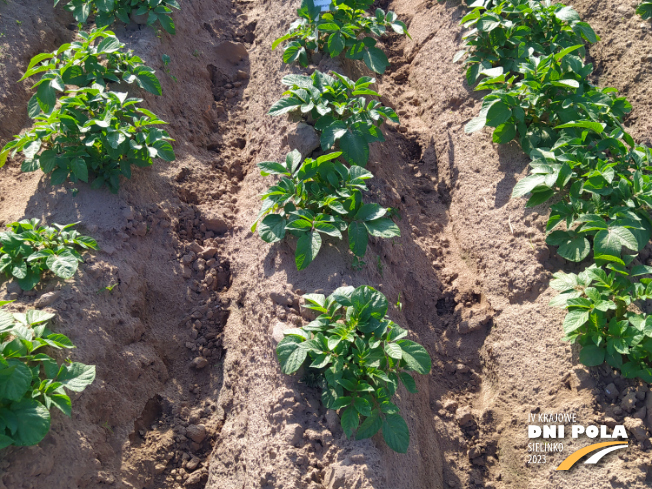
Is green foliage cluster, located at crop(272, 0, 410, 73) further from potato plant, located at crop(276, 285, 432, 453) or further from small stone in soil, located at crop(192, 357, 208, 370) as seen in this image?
small stone in soil, located at crop(192, 357, 208, 370)

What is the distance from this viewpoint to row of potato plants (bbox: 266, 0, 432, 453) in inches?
94.1

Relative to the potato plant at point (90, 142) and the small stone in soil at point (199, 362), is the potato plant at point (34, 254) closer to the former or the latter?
the potato plant at point (90, 142)

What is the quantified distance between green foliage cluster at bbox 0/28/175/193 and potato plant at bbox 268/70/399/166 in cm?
95

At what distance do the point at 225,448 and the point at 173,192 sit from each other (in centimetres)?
183

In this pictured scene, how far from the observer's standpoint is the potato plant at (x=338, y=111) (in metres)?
3.23

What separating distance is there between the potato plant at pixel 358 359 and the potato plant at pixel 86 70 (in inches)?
91.2

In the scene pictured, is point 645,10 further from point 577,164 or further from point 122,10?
point 122,10

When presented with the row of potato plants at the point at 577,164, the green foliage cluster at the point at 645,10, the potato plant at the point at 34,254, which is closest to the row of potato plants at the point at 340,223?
the row of potato plants at the point at 577,164

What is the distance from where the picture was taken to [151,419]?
2822mm

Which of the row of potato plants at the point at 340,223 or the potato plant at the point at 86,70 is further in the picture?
the potato plant at the point at 86,70

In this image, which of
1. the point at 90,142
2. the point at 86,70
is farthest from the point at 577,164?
the point at 86,70

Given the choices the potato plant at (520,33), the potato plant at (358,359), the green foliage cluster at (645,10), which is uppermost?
the green foliage cluster at (645,10)

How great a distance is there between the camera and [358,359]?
2414 mm
